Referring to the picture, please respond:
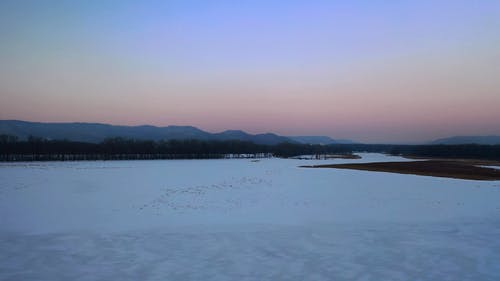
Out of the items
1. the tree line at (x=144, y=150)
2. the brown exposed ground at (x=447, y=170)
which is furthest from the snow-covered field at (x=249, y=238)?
the tree line at (x=144, y=150)

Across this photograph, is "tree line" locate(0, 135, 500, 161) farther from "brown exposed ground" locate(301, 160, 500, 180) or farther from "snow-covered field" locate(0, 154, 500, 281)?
"snow-covered field" locate(0, 154, 500, 281)

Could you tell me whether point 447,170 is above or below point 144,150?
below

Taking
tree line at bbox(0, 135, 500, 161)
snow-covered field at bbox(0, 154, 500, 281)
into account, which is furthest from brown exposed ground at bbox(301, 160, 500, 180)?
tree line at bbox(0, 135, 500, 161)

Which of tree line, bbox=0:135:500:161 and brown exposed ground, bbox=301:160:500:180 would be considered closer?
brown exposed ground, bbox=301:160:500:180

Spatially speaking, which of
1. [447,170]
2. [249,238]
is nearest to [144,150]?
[447,170]

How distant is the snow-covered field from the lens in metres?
6.49

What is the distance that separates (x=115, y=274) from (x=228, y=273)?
1.92m

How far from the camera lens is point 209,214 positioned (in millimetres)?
12453

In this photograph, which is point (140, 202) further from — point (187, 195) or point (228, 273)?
point (228, 273)

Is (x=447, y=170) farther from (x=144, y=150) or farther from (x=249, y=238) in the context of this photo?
(x=144, y=150)

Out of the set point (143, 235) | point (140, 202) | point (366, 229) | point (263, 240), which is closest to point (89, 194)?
point (140, 202)

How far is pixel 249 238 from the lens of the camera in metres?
9.08

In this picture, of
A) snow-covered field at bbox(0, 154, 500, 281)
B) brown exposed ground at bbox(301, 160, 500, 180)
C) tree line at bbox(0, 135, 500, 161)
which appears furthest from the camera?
tree line at bbox(0, 135, 500, 161)

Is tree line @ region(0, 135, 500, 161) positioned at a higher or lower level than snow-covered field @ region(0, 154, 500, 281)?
higher
